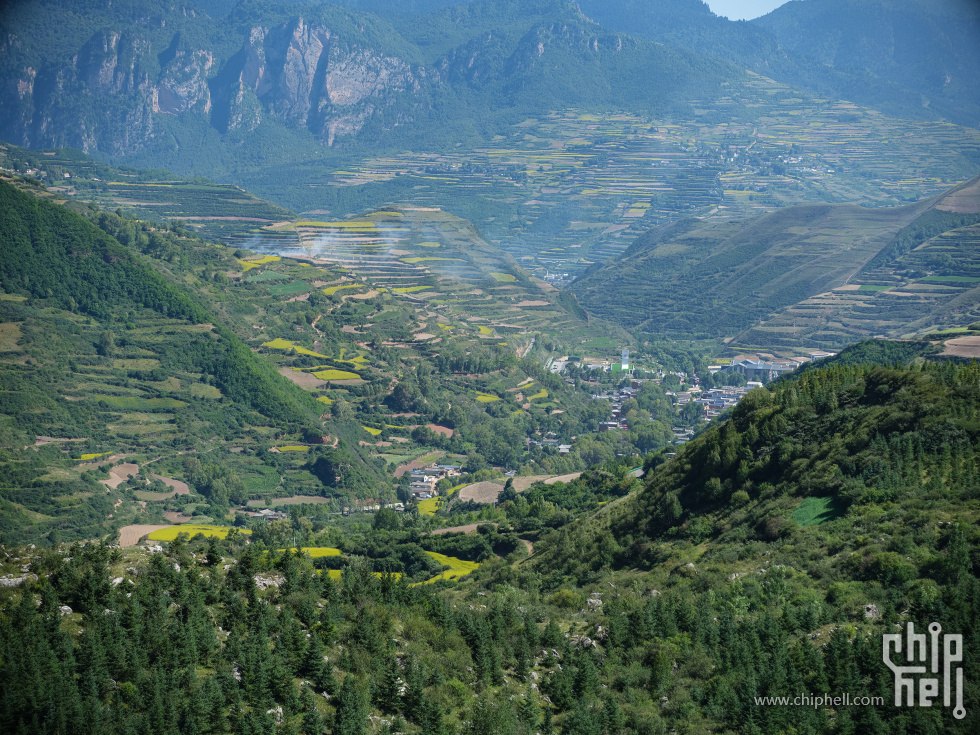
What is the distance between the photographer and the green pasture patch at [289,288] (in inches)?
5148

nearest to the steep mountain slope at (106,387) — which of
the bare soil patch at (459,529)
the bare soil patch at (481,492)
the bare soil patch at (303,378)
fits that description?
the bare soil patch at (303,378)

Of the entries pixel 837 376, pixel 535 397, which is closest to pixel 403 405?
pixel 535 397

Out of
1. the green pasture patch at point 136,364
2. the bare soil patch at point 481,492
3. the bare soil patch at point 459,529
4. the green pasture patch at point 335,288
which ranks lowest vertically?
the bare soil patch at point 481,492

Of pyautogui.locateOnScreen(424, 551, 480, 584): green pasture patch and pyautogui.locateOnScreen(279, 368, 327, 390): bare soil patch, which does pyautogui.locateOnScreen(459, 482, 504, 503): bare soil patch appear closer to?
pyautogui.locateOnScreen(424, 551, 480, 584): green pasture patch

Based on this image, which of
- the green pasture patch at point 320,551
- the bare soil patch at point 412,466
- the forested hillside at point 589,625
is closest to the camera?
the forested hillside at point 589,625

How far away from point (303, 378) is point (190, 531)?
145 feet

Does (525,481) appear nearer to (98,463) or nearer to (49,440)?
(98,463)

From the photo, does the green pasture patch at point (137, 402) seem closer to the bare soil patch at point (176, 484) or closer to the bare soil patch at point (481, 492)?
the bare soil patch at point (176, 484)

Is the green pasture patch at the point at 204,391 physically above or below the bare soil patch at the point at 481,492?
above

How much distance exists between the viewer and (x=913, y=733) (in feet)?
90.5

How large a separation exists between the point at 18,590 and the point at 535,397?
99.1 m

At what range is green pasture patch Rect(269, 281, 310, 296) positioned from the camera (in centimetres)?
13075

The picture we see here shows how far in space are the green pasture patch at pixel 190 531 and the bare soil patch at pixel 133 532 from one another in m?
0.65

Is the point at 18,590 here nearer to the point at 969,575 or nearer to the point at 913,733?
the point at 913,733
